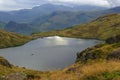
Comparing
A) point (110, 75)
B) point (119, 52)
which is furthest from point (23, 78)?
point (119, 52)

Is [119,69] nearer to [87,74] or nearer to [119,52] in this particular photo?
[87,74]

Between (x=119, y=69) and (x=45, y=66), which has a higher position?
(x=119, y=69)

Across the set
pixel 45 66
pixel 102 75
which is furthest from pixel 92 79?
pixel 45 66

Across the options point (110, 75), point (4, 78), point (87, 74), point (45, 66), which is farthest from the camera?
point (45, 66)

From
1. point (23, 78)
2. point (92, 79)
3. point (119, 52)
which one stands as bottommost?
point (119, 52)

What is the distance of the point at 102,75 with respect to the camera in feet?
55.9

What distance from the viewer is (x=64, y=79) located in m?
17.8

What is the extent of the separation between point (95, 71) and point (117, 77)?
8.46ft

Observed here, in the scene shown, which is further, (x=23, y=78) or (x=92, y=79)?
(x=23, y=78)

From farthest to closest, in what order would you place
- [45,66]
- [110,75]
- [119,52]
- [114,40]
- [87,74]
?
[45,66] < [114,40] < [119,52] < [87,74] < [110,75]

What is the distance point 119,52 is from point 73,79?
26.6 meters

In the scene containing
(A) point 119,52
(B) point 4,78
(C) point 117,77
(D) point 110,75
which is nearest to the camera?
(C) point 117,77

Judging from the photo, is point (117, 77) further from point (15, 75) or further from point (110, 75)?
point (15, 75)

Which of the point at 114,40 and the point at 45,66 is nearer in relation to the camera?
the point at 114,40
